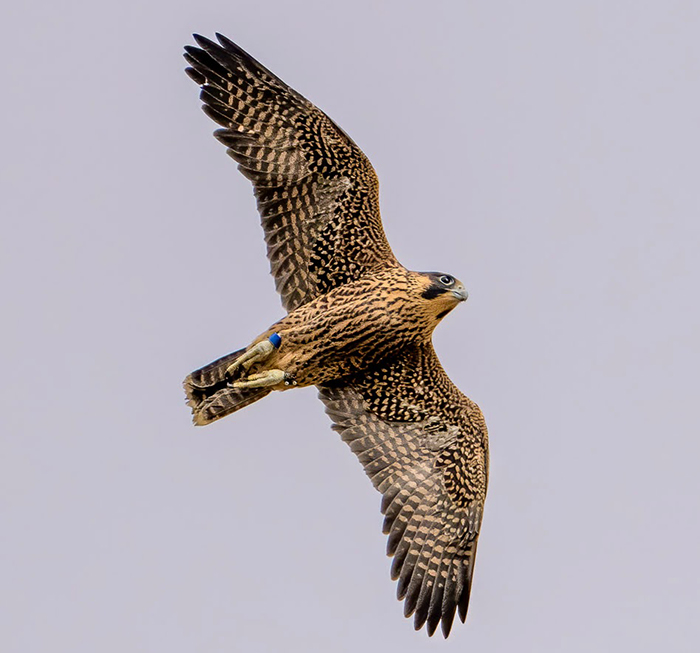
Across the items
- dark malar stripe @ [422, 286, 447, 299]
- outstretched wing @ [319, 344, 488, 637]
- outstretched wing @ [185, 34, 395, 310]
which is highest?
outstretched wing @ [185, 34, 395, 310]

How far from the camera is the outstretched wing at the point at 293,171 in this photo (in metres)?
16.0

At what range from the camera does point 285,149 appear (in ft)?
52.4

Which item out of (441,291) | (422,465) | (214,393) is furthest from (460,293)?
(214,393)

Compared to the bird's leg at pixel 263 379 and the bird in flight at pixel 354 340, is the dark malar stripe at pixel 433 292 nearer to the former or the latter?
the bird in flight at pixel 354 340

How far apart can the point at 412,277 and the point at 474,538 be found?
340 centimetres

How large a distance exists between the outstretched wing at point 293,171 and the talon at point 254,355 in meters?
0.69

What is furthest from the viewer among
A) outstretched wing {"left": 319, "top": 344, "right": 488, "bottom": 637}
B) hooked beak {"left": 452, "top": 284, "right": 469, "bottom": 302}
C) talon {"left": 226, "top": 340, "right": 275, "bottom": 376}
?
outstretched wing {"left": 319, "top": 344, "right": 488, "bottom": 637}

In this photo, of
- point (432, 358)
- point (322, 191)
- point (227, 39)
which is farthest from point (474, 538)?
point (227, 39)

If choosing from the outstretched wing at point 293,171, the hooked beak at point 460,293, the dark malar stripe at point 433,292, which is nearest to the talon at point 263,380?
the outstretched wing at point 293,171

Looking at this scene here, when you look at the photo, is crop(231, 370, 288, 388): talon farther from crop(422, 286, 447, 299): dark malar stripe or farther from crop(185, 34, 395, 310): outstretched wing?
crop(422, 286, 447, 299): dark malar stripe

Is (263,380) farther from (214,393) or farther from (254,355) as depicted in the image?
(214,393)

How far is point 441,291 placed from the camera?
15641 mm

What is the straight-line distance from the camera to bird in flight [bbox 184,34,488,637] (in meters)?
15.9

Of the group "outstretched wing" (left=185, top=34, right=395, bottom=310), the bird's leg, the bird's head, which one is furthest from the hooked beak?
the bird's leg
